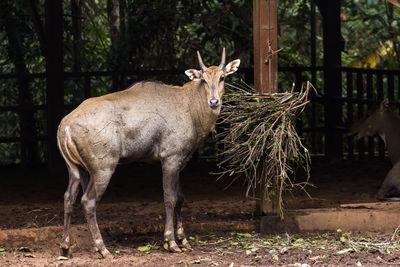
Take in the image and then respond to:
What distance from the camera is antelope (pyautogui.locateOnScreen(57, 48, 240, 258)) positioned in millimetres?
7668

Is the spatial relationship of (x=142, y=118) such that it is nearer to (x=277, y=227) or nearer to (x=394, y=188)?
(x=277, y=227)

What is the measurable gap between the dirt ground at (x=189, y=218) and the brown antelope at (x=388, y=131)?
1.33ft

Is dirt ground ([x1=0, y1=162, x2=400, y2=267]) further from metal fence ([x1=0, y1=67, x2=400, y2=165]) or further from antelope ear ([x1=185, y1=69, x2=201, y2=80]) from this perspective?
antelope ear ([x1=185, y1=69, x2=201, y2=80])

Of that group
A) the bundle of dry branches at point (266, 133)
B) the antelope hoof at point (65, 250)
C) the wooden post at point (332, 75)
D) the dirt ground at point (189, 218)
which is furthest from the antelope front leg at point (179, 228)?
the wooden post at point (332, 75)

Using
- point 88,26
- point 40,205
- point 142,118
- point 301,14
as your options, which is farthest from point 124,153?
point 88,26

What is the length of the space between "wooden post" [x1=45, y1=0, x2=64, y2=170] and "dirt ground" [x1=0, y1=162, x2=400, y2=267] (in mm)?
521

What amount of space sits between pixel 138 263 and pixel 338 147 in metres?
7.60

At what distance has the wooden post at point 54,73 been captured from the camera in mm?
13180

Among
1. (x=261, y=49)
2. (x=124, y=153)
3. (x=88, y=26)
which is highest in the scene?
(x=88, y=26)

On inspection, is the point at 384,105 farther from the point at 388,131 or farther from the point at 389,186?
the point at 389,186

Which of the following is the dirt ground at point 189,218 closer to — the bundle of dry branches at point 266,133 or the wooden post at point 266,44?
the bundle of dry branches at point 266,133

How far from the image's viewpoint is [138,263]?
289 inches

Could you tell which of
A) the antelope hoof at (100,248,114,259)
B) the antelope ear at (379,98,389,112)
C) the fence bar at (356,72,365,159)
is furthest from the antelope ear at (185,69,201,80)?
the fence bar at (356,72,365,159)

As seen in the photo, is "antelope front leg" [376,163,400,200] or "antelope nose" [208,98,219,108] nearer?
→ "antelope nose" [208,98,219,108]
